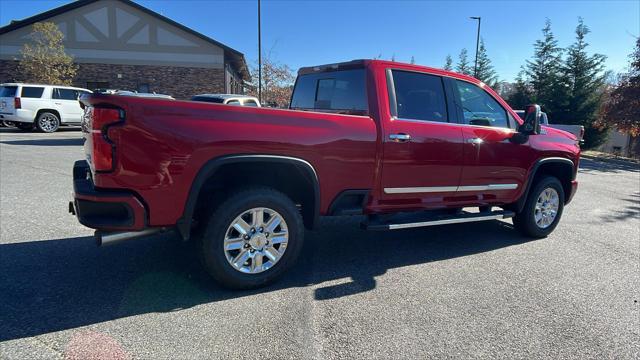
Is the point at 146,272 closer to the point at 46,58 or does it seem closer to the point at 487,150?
the point at 487,150

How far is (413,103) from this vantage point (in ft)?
14.2

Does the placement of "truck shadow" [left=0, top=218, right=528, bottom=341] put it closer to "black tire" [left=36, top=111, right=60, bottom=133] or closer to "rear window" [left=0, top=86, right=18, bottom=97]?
"rear window" [left=0, top=86, right=18, bottom=97]

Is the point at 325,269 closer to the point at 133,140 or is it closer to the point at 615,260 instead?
the point at 133,140

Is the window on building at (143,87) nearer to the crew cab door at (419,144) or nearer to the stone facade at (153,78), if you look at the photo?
the stone facade at (153,78)

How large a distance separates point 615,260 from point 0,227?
23.3 ft

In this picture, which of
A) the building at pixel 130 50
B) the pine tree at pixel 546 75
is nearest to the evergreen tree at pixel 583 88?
the pine tree at pixel 546 75

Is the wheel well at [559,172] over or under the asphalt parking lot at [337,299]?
over

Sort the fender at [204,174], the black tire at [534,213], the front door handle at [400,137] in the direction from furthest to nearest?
the black tire at [534,213] < the front door handle at [400,137] < the fender at [204,174]

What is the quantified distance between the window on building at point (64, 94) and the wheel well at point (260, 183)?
16.4m

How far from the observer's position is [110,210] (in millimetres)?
3012

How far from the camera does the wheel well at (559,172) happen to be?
5.46 m

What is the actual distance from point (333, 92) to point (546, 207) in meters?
3.20

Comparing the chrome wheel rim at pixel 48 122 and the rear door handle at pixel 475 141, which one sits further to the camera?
the chrome wheel rim at pixel 48 122

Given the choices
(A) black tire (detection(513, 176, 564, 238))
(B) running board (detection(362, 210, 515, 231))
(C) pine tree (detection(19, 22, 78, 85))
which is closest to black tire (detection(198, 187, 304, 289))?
(B) running board (detection(362, 210, 515, 231))
